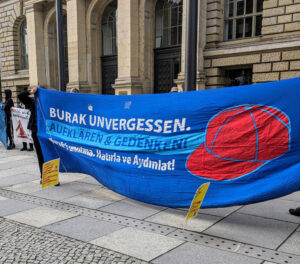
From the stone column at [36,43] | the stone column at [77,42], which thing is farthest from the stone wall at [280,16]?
the stone column at [36,43]

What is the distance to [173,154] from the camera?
3.83m

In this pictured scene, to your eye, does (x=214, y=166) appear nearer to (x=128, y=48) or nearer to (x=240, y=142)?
(x=240, y=142)

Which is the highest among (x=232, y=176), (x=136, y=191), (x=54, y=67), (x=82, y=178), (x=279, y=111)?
(x=54, y=67)

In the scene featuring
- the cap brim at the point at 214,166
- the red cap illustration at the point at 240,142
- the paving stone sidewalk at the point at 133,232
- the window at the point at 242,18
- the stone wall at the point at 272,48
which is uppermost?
the window at the point at 242,18

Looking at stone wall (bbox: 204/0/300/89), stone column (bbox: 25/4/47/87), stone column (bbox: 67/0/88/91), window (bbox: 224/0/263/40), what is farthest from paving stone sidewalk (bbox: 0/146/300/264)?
stone column (bbox: 25/4/47/87)

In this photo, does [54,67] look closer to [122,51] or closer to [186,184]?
[122,51]

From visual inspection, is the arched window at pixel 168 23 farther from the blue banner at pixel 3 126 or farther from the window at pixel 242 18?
the blue banner at pixel 3 126

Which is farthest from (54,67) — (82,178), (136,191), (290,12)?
(136,191)

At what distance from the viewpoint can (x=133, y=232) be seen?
11.6 feet

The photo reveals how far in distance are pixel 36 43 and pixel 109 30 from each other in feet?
20.2

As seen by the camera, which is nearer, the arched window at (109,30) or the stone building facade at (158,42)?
the stone building facade at (158,42)

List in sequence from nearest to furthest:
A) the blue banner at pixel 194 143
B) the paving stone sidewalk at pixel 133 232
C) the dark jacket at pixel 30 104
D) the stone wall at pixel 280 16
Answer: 1. the paving stone sidewalk at pixel 133 232
2. the blue banner at pixel 194 143
3. the dark jacket at pixel 30 104
4. the stone wall at pixel 280 16

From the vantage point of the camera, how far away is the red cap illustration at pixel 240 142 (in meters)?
3.21

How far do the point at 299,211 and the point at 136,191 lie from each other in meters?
2.13
